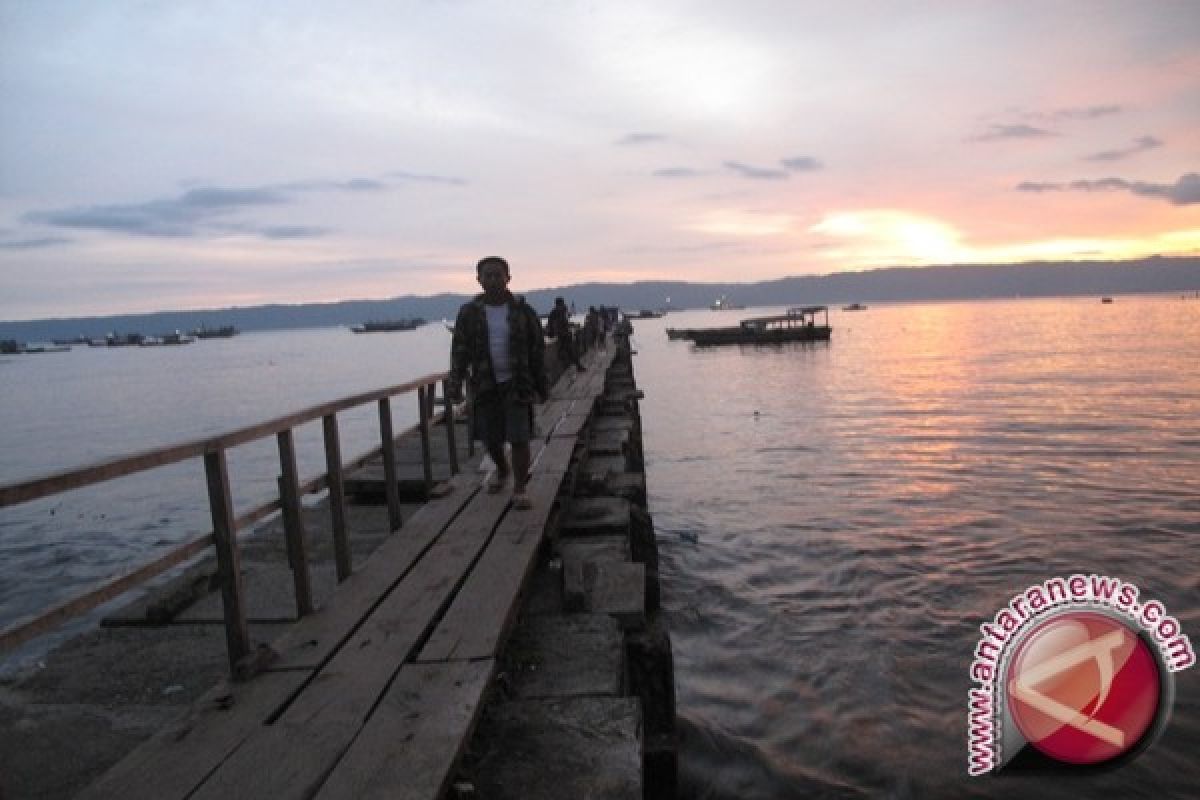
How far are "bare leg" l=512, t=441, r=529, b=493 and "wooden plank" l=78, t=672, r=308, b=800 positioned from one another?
2.95m

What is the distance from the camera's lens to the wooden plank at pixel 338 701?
2.77 meters

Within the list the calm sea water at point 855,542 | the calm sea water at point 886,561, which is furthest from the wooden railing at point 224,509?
the calm sea water at point 886,561

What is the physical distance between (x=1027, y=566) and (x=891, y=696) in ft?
14.0

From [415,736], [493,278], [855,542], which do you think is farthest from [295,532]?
[855,542]

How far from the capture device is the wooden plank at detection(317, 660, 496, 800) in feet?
8.86

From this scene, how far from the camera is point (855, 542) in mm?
11625

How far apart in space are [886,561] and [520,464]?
6185 mm

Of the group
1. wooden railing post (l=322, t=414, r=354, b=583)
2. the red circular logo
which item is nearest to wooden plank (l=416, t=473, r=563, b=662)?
wooden railing post (l=322, t=414, r=354, b=583)

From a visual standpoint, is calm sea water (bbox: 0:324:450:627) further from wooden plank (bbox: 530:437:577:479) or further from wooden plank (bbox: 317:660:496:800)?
wooden plank (bbox: 530:437:577:479)

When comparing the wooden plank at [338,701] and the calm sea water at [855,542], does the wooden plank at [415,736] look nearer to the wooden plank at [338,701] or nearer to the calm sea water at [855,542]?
the wooden plank at [338,701]

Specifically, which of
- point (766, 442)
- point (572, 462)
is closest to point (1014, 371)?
point (766, 442)

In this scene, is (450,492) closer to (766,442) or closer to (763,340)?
(766,442)

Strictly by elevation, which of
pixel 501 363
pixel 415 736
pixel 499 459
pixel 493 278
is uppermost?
pixel 493 278

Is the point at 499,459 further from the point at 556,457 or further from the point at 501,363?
the point at 556,457
